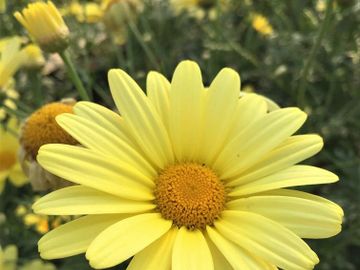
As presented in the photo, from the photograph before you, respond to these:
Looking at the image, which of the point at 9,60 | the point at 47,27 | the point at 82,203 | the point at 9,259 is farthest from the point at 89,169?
the point at 9,60

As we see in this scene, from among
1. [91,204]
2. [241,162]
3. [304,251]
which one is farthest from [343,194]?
[91,204]

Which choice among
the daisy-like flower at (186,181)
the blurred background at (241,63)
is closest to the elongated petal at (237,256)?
the daisy-like flower at (186,181)

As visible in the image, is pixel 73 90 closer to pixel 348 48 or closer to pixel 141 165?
pixel 348 48

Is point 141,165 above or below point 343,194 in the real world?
above

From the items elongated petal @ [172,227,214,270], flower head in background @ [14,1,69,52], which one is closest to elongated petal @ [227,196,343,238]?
elongated petal @ [172,227,214,270]

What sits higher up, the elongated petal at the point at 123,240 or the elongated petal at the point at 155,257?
the elongated petal at the point at 123,240

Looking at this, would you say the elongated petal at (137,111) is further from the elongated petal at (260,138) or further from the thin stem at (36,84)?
the thin stem at (36,84)
